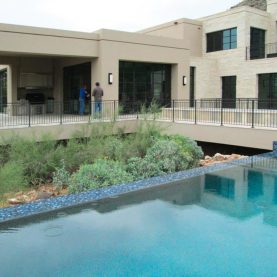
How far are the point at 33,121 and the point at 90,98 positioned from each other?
17.3 feet

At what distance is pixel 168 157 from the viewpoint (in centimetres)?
1175

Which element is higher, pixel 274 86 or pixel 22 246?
pixel 274 86

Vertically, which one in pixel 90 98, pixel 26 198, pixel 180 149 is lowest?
pixel 26 198

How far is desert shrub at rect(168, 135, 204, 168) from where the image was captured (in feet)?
41.2

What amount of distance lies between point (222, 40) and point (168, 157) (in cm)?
1721

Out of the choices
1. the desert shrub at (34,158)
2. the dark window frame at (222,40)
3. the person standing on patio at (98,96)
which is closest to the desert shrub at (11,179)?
the desert shrub at (34,158)

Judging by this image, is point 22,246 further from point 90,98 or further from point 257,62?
point 257,62

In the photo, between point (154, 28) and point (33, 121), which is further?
point (154, 28)

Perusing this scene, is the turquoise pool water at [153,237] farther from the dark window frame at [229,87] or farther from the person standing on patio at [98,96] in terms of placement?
the dark window frame at [229,87]

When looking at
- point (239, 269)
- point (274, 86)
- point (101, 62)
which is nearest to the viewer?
point (239, 269)

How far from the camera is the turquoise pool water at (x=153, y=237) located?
4.93 metres

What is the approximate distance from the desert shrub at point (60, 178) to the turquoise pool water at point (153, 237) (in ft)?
10.6

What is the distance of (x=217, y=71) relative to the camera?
1057 inches

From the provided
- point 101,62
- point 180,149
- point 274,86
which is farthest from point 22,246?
point 274,86
